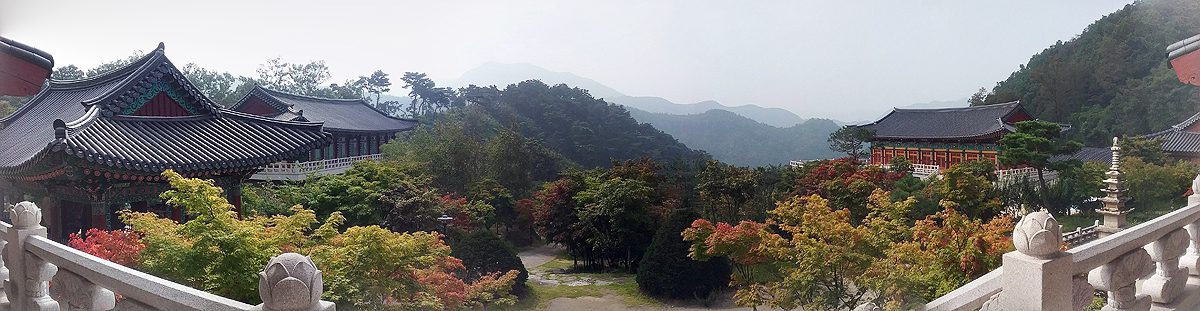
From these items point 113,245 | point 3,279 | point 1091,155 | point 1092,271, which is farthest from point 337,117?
point 1091,155

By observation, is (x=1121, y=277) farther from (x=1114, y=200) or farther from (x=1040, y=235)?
(x=1114, y=200)

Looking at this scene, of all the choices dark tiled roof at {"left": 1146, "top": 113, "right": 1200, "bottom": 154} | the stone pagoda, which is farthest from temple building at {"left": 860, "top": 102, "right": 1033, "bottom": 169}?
dark tiled roof at {"left": 1146, "top": 113, "right": 1200, "bottom": 154}

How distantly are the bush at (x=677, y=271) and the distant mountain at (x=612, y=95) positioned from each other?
1.24 metres

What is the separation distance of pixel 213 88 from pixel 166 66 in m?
1.00

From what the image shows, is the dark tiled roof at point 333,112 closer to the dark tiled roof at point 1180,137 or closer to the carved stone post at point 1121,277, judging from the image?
the carved stone post at point 1121,277

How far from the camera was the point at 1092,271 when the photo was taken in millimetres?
1873

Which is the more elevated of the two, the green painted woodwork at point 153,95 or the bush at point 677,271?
the green painted woodwork at point 153,95

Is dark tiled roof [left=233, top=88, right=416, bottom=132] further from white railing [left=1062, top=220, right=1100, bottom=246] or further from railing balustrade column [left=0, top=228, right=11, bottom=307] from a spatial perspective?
white railing [left=1062, top=220, right=1100, bottom=246]

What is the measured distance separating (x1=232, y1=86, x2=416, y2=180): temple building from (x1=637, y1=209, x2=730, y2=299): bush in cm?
261

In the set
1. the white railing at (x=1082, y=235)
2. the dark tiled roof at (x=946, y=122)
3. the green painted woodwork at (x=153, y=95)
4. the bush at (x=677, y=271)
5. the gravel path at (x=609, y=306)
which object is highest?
the green painted woodwork at (x=153, y=95)

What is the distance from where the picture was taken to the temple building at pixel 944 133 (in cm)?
583

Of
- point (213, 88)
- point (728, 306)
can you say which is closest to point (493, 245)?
point (728, 306)

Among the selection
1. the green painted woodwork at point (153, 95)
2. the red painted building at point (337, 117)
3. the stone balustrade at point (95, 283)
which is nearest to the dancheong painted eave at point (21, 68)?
the stone balustrade at point (95, 283)

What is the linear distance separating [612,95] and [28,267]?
498 centimetres
